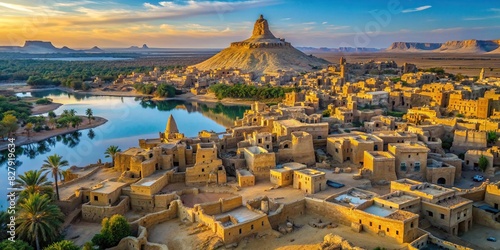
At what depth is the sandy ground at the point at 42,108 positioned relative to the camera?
196ft

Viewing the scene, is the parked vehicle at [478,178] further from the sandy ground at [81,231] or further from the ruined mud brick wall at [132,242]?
the sandy ground at [81,231]

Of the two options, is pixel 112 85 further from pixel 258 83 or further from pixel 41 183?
pixel 41 183

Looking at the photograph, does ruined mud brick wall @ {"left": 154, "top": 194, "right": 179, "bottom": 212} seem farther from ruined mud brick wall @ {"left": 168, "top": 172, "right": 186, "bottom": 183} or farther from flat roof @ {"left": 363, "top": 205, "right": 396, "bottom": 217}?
flat roof @ {"left": 363, "top": 205, "right": 396, "bottom": 217}

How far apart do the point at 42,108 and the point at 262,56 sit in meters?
62.1

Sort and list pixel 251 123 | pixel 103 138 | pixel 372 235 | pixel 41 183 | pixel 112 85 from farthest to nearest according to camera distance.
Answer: pixel 112 85
pixel 103 138
pixel 251 123
pixel 41 183
pixel 372 235

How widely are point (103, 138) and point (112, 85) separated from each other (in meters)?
48.7

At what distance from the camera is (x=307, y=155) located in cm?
2658

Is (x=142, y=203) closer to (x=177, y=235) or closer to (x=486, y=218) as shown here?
(x=177, y=235)

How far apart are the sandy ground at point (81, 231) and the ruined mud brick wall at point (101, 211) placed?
11.5 inches

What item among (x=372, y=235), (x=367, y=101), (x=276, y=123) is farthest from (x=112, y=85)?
(x=372, y=235)

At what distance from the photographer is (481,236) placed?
1825 cm

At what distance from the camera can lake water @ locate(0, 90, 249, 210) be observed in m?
37.5

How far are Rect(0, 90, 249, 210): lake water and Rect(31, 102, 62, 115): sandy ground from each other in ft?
3.56

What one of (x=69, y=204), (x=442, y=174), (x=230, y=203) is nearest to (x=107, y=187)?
(x=69, y=204)
